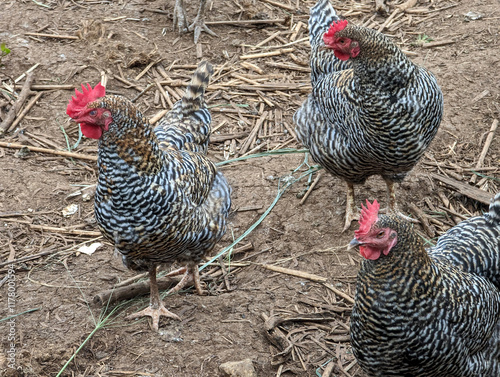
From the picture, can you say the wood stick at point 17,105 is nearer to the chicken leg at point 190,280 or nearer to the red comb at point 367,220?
the chicken leg at point 190,280

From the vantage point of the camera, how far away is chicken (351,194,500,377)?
331 cm

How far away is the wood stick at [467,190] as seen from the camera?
5.77m

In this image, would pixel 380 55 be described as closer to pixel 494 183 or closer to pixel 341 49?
pixel 341 49

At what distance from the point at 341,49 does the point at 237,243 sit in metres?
2.06

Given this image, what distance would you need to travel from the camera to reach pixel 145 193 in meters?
3.82

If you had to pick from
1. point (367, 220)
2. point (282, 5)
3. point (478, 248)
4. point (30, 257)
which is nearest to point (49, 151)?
point (30, 257)

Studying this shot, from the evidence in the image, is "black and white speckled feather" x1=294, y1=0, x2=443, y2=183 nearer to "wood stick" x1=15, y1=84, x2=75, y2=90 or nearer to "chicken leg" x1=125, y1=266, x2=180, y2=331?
"chicken leg" x1=125, y1=266, x2=180, y2=331

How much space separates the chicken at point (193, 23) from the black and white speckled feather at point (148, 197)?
373cm

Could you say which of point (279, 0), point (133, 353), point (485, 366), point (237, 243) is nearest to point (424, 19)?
point (279, 0)

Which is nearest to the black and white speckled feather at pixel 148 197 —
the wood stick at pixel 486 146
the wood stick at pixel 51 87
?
the wood stick at pixel 51 87

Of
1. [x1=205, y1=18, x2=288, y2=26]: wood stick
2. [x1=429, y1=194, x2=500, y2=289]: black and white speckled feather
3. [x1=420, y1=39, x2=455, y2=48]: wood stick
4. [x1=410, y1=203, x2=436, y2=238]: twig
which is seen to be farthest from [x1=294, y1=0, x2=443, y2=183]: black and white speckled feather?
[x1=205, y1=18, x2=288, y2=26]: wood stick

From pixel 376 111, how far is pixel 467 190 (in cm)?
193

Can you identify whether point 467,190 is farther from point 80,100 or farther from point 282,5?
point 282,5

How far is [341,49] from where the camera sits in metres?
4.64
